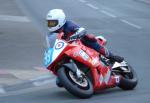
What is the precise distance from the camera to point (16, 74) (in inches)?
544

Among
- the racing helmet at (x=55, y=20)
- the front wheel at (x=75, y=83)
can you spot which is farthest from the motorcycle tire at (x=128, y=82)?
the racing helmet at (x=55, y=20)

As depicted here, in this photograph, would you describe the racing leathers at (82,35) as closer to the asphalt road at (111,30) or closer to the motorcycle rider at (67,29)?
the motorcycle rider at (67,29)

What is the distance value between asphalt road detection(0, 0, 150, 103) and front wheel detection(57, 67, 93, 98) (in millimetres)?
123

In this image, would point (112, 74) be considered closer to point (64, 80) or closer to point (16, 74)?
point (64, 80)

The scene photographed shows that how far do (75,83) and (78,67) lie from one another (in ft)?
1.38

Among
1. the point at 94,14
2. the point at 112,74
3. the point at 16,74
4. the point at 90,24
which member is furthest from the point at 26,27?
the point at 112,74

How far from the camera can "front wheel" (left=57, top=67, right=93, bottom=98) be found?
10523 millimetres

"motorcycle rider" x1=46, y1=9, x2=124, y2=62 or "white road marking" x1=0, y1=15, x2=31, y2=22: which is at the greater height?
"motorcycle rider" x1=46, y1=9, x2=124, y2=62

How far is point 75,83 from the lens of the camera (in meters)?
10.6

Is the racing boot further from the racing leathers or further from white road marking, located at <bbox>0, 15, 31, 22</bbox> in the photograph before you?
white road marking, located at <bbox>0, 15, 31, 22</bbox>

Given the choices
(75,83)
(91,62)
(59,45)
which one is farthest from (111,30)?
(75,83)

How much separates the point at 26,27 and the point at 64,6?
31.6 ft

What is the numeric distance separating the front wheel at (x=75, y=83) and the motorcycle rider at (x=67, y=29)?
67 centimetres

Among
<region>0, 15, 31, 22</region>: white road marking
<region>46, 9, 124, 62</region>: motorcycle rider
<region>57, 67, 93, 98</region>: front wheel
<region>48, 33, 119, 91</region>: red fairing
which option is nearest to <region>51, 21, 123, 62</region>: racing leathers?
<region>46, 9, 124, 62</region>: motorcycle rider
